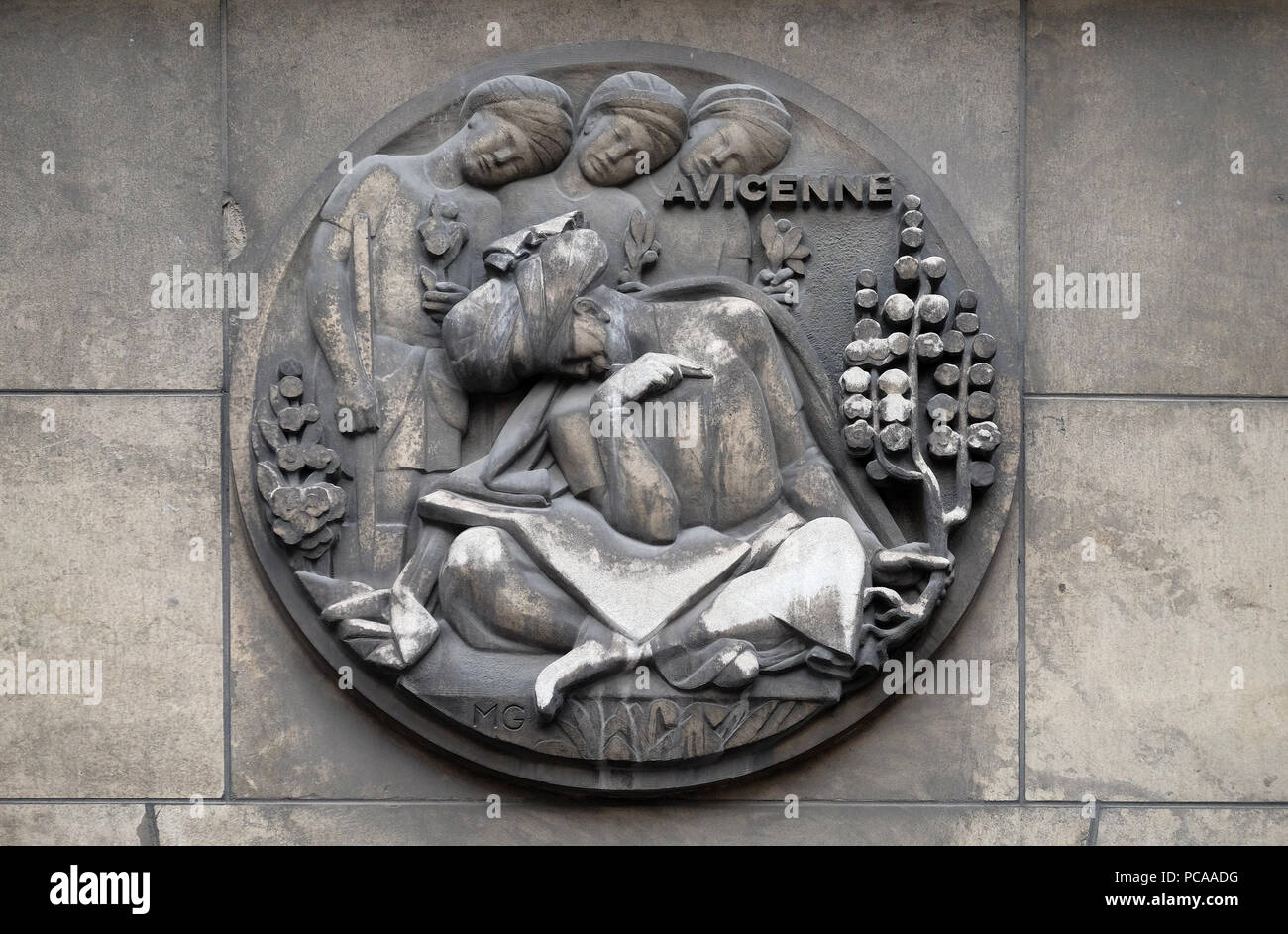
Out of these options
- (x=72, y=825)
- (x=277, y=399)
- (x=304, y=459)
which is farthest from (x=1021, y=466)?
(x=72, y=825)

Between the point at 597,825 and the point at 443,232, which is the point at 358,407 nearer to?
the point at 443,232

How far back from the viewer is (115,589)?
6.86m

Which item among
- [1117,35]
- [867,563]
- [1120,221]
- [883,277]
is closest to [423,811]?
[867,563]

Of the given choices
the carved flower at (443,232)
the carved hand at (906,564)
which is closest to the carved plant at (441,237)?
the carved flower at (443,232)

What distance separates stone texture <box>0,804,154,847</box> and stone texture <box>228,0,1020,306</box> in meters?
2.59

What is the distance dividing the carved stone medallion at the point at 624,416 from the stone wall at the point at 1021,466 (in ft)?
0.74

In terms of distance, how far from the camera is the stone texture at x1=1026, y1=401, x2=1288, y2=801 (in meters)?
6.86

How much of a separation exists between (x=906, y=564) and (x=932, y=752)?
0.83 metres

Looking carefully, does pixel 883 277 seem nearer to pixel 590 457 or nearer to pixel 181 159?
pixel 590 457

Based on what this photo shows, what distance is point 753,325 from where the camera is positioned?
6711 mm

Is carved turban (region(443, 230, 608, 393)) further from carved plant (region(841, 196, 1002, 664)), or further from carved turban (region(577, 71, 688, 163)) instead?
carved plant (region(841, 196, 1002, 664))

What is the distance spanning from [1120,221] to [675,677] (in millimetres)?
2746

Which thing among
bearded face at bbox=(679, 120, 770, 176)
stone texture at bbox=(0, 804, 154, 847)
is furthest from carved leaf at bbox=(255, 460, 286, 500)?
bearded face at bbox=(679, 120, 770, 176)

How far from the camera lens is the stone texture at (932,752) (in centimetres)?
675
